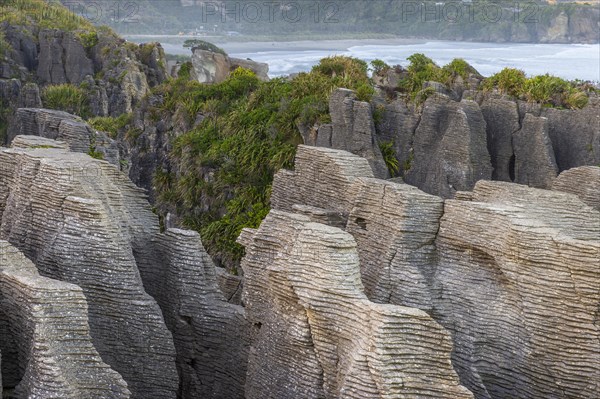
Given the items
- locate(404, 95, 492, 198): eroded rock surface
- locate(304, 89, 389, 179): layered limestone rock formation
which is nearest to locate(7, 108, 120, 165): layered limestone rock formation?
locate(304, 89, 389, 179): layered limestone rock formation

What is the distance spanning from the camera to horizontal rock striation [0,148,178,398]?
17.5 m

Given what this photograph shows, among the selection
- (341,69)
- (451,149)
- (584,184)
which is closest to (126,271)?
(584,184)

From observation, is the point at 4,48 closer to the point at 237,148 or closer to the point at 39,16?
the point at 39,16

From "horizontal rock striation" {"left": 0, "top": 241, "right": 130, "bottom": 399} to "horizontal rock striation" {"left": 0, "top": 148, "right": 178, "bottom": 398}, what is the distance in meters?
1.70

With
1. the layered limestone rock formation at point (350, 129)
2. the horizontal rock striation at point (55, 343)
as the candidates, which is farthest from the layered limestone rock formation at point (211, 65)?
the horizontal rock striation at point (55, 343)

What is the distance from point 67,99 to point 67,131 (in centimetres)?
3378

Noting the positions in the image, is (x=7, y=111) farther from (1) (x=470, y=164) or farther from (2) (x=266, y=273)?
(2) (x=266, y=273)

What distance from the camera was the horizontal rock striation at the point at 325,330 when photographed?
569 inches

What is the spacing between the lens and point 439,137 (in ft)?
93.8

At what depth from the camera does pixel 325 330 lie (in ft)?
51.8

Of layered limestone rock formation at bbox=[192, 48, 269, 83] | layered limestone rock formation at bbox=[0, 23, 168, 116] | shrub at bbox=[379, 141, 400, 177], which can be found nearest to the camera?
shrub at bbox=[379, 141, 400, 177]

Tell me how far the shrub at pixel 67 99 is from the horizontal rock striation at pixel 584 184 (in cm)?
3873

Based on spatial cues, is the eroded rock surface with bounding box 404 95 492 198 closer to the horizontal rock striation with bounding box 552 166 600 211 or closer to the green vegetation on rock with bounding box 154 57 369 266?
the green vegetation on rock with bounding box 154 57 369 266

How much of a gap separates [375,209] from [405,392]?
5519mm
